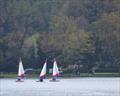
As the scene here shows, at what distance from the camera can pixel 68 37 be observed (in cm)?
14912

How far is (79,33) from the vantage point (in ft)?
495

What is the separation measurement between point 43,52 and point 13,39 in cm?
593

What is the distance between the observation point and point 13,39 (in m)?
148

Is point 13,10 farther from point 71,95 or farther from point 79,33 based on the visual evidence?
point 71,95

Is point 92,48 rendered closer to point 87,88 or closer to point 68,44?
point 68,44

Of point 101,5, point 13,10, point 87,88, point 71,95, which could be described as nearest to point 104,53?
point 101,5

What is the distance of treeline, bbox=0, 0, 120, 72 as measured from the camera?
145m

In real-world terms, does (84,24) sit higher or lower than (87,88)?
higher

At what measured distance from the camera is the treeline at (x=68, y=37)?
14462 centimetres

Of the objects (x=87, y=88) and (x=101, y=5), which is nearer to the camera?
(x=87, y=88)

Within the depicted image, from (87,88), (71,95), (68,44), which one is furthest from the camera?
(68,44)

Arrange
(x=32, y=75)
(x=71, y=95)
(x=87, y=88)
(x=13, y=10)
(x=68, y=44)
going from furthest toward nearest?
1. (x=13, y=10)
2. (x=68, y=44)
3. (x=32, y=75)
4. (x=87, y=88)
5. (x=71, y=95)

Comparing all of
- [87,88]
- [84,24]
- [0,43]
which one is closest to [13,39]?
[0,43]

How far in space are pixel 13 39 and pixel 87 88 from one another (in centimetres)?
5133
